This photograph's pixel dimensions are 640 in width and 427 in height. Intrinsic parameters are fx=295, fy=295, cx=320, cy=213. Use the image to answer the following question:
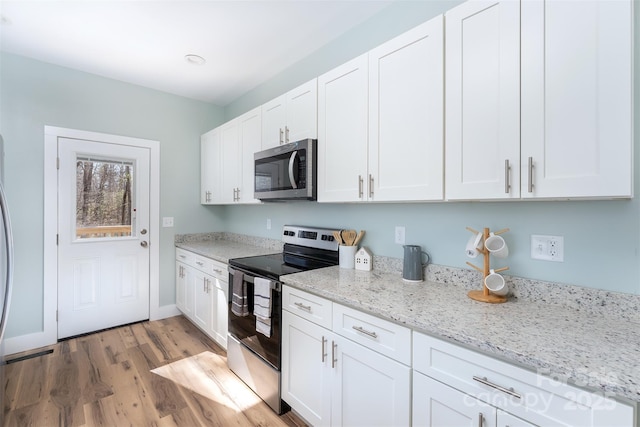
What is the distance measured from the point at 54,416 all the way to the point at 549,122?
307 cm

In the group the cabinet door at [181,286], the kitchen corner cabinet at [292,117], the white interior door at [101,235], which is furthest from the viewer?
the cabinet door at [181,286]

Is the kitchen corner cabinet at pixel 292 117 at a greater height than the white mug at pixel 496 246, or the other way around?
the kitchen corner cabinet at pixel 292 117

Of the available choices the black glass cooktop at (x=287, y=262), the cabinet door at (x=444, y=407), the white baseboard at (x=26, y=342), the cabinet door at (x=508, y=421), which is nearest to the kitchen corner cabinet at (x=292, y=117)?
the black glass cooktop at (x=287, y=262)

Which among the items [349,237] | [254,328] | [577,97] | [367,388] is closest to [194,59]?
[349,237]

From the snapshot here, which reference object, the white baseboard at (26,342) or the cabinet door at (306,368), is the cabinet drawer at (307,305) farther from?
the white baseboard at (26,342)

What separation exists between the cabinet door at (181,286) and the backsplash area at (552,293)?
2306 mm

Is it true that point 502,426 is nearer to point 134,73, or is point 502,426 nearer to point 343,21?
point 343,21

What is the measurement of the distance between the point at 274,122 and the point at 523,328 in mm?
2106

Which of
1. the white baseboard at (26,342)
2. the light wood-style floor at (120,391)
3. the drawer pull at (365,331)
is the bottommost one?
the light wood-style floor at (120,391)

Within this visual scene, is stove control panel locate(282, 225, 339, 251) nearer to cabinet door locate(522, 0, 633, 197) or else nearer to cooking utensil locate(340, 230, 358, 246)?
cooking utensil locate(340, 230, 358, 246)

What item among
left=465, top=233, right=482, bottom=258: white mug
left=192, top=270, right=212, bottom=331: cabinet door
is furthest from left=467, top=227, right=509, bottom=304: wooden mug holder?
left=192, top=270, right=212, bottom=331: cabinet door

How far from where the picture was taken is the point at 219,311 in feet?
8.45

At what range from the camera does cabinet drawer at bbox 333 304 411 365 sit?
47.3 inches

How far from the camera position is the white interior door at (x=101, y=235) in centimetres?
288
